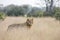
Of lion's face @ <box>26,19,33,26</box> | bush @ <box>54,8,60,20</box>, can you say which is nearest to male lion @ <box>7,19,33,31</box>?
lion's face @ <box>26,19,33,26</box>

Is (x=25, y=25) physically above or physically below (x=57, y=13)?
below

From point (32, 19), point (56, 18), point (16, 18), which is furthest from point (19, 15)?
point (56, 18)

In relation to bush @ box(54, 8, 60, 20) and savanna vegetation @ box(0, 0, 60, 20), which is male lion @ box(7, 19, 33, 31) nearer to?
savanna vegetation @ box(0, 0, 60, 20)

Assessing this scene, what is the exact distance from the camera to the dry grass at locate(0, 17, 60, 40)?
1.56 m

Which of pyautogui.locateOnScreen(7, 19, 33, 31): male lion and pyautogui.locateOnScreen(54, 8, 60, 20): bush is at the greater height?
pyautogui.locateOnScreen(54, 8, 60, 20): bush

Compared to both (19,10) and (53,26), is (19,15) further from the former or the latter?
(53,26)

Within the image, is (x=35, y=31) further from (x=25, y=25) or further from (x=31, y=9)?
(x=31, y=9)

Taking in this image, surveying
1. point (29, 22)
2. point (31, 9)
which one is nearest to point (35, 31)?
point (29, 22)

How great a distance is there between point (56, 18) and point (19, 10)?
1.55 ft

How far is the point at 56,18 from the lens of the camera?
1609 mm

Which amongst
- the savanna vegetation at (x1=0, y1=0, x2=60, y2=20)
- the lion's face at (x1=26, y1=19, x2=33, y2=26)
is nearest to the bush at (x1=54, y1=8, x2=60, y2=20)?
the savanna vegetation at (x1=0, y1=0, x2=60, y2=20)

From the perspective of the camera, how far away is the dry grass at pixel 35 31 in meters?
1.56

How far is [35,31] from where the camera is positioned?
159 centimetres

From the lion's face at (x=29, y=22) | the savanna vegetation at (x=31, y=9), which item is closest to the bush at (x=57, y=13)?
the savanna vegetation at (x=31, y=9)
